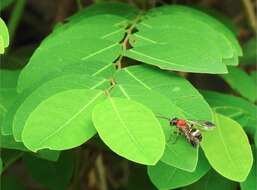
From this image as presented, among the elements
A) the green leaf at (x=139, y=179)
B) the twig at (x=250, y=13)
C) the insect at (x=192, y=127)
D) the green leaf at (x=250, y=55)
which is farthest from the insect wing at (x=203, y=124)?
the twig at (x=250, y=13)

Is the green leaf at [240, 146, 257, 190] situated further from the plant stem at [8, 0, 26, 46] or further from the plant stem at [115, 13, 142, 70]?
the plant stem at [8, 0, 26, 46]

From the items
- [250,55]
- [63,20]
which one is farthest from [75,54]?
[250,55]


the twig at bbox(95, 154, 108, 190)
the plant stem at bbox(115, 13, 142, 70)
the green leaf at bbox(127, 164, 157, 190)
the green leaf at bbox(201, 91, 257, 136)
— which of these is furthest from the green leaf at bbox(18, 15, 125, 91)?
the twig at bbox(95, 154, 108, 190)

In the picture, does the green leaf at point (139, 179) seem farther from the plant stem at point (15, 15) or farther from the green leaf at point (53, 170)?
the plant stem at point (15, 15)

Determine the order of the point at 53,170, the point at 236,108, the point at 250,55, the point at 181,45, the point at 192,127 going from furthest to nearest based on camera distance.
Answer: the point at 250,55 < the point at 53,170 < the point at 236,108 < the point at 181,45 < the point at 192,127

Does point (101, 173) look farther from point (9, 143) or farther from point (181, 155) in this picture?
point (181, 155)
